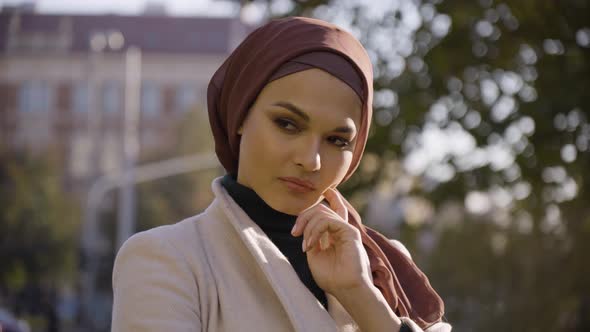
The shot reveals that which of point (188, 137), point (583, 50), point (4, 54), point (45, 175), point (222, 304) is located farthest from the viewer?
point (4, 54)

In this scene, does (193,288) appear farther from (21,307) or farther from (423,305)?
(21,307)

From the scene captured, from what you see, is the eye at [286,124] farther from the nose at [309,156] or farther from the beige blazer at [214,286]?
the beige blazer at [214,286]

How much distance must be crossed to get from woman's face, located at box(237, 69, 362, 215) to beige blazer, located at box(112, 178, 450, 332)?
112 mm

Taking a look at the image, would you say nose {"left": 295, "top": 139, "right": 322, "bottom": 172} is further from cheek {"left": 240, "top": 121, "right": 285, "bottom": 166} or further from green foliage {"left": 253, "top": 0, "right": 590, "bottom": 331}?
green foliage {"left": 253, "top": 0, "right": 590, "bottom": 331}

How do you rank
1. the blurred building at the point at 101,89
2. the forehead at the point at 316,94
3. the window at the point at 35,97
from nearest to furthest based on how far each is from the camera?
the forehead at the point at 316,94 < the blurred building at the point at 101,89 < the window at the point at 35,97

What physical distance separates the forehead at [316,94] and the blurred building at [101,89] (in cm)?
5698

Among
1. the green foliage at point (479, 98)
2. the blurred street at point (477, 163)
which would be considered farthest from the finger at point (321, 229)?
the green foliage at point (479, 98)

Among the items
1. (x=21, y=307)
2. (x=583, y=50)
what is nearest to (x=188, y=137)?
(x=21, y=307)

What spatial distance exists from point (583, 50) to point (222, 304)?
8173mm

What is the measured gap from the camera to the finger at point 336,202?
3.05 m

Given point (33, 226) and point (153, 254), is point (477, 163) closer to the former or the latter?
point (153, 254)

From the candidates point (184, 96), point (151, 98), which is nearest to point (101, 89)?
point (151, 98)

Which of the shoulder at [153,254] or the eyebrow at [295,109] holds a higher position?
the eyebrow at [295,109]

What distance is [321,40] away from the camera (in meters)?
2.93
